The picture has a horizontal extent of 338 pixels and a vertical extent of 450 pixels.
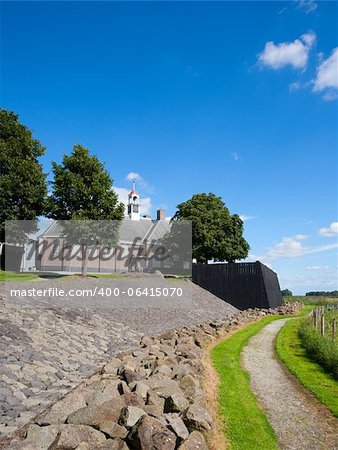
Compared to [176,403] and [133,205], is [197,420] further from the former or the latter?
[133,205]

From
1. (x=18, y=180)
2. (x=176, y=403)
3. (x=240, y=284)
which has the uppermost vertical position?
(x=18, y=180)

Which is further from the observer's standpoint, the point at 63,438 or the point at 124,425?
the point at 124,425

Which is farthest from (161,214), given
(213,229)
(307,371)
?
(307,371)

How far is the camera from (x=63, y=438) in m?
5.18

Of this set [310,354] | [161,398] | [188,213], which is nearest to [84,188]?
[188,213]

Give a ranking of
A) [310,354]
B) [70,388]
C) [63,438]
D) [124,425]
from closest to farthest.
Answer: [63,438] < [124,425] < [70,388] < [310,354]

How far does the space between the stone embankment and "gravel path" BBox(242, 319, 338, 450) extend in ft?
4.90

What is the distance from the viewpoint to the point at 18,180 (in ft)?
88.0

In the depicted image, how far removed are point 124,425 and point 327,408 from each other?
4.63 metres

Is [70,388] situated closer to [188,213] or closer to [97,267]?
[188,213]

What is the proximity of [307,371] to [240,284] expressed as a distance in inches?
699

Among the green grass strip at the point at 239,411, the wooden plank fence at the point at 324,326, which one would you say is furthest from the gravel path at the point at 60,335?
the wooden plank fence at the point at 324,326

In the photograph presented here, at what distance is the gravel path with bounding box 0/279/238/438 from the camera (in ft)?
24.8

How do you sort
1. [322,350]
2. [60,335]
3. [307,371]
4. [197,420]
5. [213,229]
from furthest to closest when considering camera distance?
[213,229] < [322,350] < [60,335] < [307,371] < [197,420]
